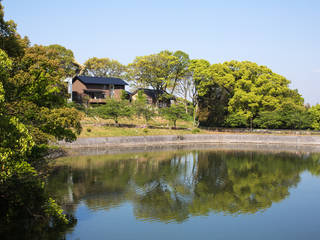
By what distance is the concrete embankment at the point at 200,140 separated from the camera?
188 feet

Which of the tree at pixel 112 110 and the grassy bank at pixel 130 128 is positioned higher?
→ the tree at pixel 112 110

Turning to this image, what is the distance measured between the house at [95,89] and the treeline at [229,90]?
164 inches

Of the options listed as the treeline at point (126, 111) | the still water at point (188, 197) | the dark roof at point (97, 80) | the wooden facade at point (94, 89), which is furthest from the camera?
the dark roof at point (97, 80)

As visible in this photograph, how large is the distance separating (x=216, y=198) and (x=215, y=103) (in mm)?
53877

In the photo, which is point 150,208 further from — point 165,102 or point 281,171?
point 165,102

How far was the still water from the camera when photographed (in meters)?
20.9

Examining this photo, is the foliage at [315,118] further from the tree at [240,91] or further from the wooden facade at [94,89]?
the wooden facade at [94,89]

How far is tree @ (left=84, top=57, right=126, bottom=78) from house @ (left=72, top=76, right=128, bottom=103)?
59.0 feet

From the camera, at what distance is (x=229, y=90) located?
8138 cm

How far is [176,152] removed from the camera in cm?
5456

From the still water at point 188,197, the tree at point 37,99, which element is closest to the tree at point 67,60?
the still water at point 188,197

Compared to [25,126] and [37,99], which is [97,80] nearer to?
[37,99]

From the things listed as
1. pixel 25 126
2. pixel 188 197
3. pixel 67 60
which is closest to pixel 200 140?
pixel 188 197

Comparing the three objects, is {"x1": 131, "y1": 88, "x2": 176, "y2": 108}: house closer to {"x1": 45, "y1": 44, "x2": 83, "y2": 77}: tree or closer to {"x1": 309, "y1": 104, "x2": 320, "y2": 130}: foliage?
{"x1": 45, "y1": 44, "x2": 83, "y2": 77}: tree
